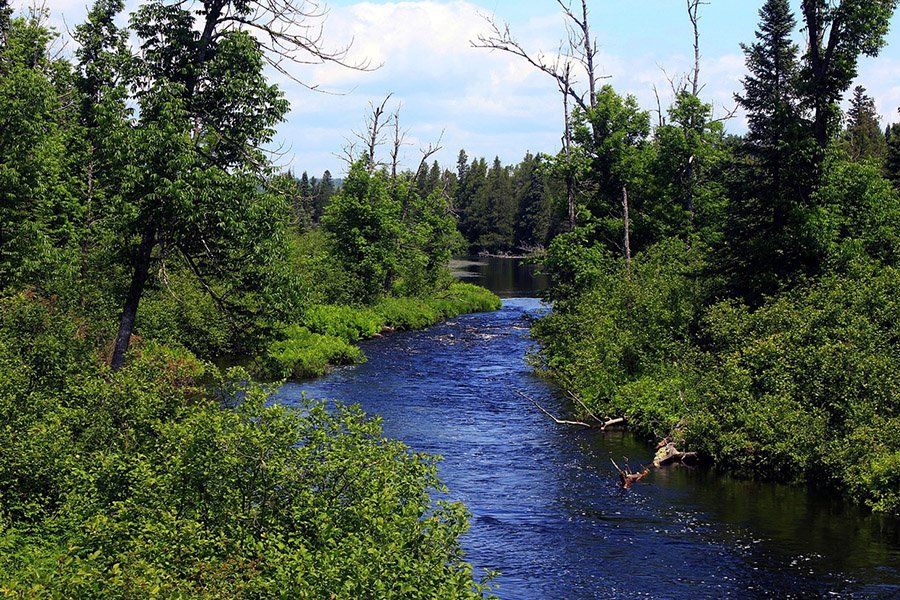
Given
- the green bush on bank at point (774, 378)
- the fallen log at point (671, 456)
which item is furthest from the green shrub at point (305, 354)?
the fallen log at point (671, 456)

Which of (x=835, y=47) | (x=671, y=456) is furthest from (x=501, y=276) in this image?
(x=671, y=456)

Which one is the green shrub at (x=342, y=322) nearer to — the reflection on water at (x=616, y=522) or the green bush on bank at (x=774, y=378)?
the reflection on water at (x=616, y=522)

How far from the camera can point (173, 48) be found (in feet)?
62.4

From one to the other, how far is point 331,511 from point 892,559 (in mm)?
11846

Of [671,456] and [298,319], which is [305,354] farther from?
[671,456]

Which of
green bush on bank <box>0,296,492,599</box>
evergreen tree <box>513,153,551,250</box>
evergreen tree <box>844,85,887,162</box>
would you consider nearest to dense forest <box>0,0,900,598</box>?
green bush on bank <box>0,296,492,599</box>

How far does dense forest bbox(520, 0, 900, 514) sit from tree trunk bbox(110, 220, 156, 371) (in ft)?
48.2

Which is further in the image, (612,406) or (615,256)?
(615,256)

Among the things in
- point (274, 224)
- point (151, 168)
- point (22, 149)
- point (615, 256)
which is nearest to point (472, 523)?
point (274, 224)

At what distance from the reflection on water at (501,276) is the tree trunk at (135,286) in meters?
48.4

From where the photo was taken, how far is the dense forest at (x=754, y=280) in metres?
21.8

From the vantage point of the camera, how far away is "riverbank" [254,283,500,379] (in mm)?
35094

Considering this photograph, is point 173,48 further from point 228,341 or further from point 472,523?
point 228,341

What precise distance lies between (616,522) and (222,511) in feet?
34.7
